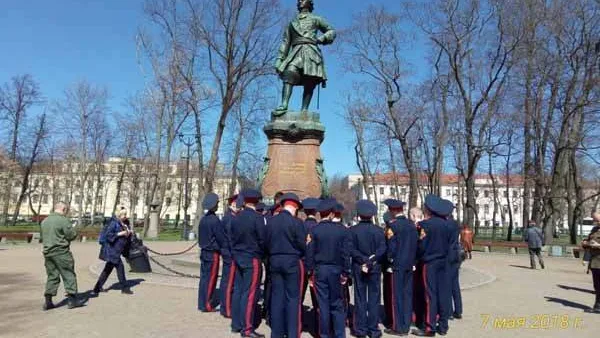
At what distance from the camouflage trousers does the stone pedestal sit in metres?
4.62

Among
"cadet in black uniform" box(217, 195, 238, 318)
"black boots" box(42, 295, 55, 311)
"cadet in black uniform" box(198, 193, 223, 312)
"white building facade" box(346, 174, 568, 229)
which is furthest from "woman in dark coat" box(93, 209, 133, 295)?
"white building facade" box(346, 174, 568, 229)

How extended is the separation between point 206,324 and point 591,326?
6.15 m

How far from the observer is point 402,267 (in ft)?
22.7

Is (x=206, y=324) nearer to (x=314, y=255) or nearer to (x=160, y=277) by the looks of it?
(x=314, y=255)

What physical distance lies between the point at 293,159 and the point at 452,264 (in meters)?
4.73

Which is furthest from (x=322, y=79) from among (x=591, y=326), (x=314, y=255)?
(x=591, y=326)

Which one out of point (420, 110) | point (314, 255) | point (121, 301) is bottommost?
point (121, 301)

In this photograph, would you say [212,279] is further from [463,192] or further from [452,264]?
[463,192]

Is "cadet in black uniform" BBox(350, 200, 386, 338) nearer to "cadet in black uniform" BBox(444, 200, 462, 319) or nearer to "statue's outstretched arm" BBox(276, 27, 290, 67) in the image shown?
"cadet in black uniform" BBox(444, 200, 462, 319)

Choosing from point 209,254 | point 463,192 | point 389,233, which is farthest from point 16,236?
point 463,192

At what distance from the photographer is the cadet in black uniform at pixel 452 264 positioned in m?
→ 7.27

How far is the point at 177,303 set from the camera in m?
8.53

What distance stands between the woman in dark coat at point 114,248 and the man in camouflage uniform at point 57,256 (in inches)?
43.9

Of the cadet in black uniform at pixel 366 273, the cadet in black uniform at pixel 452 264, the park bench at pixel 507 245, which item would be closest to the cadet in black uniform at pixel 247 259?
the cadet in black uniform at pixel 366 273
